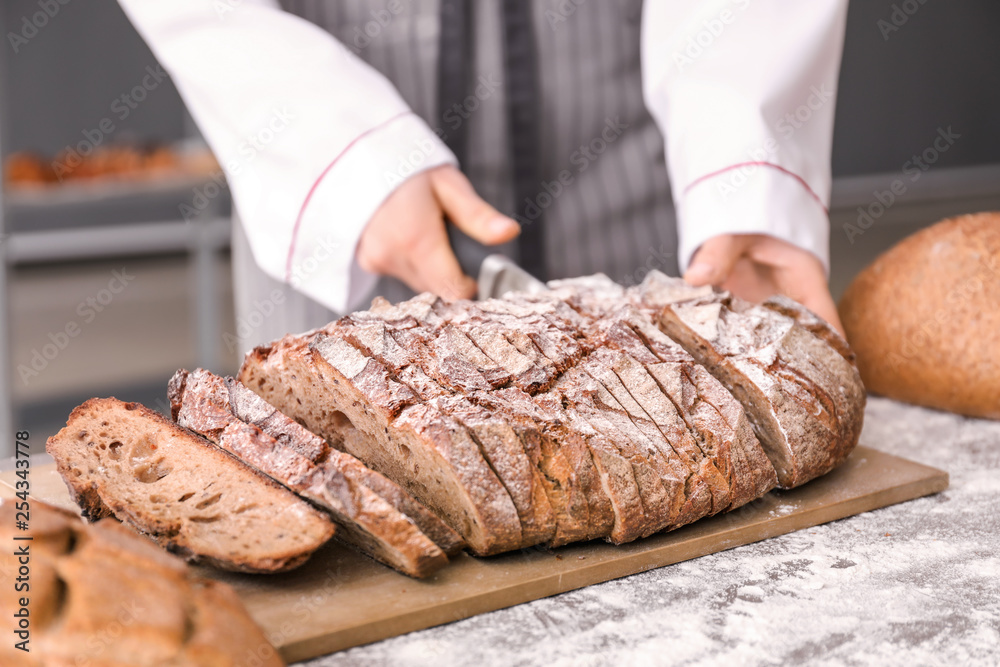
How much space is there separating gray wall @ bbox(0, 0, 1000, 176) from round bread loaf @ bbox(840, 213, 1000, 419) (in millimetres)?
7382

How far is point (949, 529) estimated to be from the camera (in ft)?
5.06

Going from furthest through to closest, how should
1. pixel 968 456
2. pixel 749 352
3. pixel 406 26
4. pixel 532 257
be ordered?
1. pixel 532 257
2. pixel 406 26
3. pixel 968 456
4. pixel 749 352

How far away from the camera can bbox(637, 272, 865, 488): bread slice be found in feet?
5.30


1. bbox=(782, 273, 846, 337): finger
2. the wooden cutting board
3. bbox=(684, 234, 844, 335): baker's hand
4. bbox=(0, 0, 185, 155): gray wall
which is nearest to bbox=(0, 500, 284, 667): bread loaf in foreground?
the wooden cutting board

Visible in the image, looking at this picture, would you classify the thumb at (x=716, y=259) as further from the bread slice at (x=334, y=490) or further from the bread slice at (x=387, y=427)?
the bread slice at (x=334, y=490)

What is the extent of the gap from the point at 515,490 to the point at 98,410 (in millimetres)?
763

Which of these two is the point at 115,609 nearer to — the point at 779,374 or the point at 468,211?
the point at 779,374

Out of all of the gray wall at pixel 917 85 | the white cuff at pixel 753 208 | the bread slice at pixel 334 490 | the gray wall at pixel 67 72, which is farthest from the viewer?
the gray wall at pixel 917 85

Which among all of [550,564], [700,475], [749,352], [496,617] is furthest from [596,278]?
[496,617]

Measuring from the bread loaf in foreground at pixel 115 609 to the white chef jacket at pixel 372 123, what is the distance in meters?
1.45

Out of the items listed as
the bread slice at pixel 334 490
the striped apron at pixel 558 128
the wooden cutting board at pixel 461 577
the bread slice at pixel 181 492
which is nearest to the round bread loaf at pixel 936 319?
the wooden cutting board at pixel 461 577

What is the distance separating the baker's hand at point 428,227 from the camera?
91.3 inches

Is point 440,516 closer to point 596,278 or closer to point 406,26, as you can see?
point 596,278

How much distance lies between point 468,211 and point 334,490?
3.89 ft
